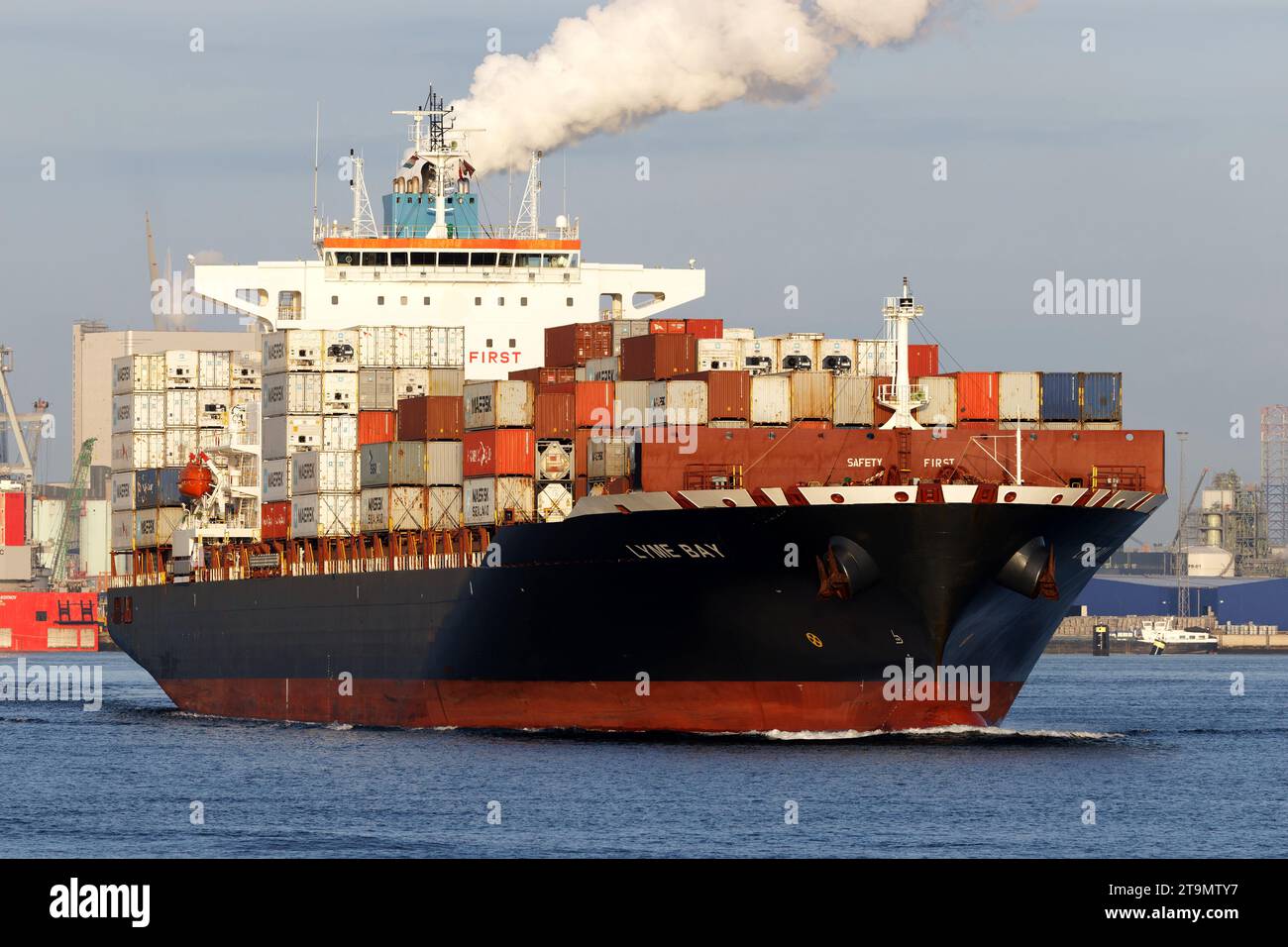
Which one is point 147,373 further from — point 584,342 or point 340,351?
point 584,342

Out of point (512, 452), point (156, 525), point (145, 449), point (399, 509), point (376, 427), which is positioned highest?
point (376, 427)

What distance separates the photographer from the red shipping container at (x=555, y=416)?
46969 mm

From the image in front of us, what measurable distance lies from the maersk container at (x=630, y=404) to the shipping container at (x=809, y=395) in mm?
3292

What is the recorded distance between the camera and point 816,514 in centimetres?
4062

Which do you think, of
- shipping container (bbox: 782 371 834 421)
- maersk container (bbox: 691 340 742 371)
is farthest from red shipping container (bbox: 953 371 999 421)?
maersk container (bbox: 691 340 742 371)

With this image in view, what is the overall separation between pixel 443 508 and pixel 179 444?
17.1 metres

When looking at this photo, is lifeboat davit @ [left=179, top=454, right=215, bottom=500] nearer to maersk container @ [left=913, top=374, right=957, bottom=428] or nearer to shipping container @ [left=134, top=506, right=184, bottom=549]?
shipping container @ [left=134, top=506, right=184, bottom=549]

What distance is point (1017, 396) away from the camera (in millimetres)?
44781

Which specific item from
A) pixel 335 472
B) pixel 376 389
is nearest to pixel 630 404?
pixel 335 472

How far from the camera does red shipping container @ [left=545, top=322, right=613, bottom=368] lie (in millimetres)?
51125

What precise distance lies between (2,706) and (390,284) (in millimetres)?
24732
